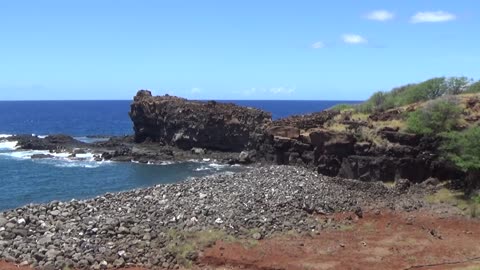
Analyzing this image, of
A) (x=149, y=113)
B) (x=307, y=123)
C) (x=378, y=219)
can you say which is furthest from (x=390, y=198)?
(x=149, y=113)

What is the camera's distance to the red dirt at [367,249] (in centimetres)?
2223

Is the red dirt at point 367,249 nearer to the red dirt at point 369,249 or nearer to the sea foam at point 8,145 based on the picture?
the red dirt at point 369,249

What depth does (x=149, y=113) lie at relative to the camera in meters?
80.2

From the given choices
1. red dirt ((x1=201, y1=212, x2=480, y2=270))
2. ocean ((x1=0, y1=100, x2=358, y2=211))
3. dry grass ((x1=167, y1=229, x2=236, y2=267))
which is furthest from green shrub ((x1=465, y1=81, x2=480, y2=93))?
dry grass ((x1=167, y1=229, x2=236, y2=267))

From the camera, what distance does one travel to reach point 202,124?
72.4m

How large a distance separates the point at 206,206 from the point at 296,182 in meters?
7.45

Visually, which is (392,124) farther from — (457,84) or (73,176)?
(73,176)

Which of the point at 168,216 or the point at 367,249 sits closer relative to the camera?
the point at 367,249

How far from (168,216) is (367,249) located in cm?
887

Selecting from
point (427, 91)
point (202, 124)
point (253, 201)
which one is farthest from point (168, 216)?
point (202, 124)

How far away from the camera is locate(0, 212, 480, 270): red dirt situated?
2223 centimetres

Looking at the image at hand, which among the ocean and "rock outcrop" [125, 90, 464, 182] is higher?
"rock outcrop" [125, 90, 464, 182]

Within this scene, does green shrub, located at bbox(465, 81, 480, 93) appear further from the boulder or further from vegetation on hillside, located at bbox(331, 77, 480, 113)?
the boulder

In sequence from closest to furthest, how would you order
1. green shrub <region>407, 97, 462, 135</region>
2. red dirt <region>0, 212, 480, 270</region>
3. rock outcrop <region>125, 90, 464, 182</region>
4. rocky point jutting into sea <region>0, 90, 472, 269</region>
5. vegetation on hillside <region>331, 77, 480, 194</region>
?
1. red dirt <region>0, 212, 480, 270</region>
2. rocky point jutting into sea <region>0, 90, 472, 269</region>
3. vegetation on hillside <region>331, 77, 480, 194</region>
4. green shrub <region>407, 97, 462, 135</region>
5. rock outcrop <region>125, 90, 464, 182</region>
